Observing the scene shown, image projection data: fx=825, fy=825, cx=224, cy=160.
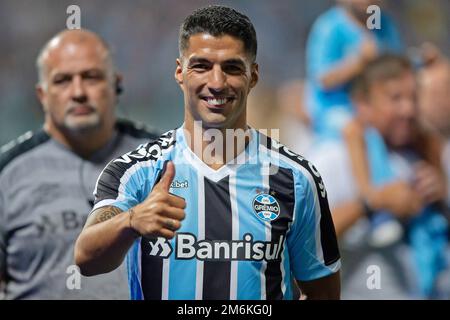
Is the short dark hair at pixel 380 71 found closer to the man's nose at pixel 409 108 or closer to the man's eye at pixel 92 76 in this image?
the man's nose at pixel 409 108

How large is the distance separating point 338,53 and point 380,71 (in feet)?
0.77

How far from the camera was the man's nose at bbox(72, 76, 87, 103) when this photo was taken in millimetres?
3578

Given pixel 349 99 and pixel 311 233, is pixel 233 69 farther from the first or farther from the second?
pixel 349 99

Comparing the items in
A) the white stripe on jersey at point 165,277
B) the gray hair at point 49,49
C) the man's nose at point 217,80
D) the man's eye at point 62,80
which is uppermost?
the gray hair at point 49,49

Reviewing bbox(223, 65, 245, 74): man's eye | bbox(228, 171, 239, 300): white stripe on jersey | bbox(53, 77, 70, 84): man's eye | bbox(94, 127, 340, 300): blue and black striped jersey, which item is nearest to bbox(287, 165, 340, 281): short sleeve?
bbox(94, 127, 340, 300): blue and black striped jersey

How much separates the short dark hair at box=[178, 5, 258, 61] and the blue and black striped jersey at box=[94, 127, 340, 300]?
0.99 ft

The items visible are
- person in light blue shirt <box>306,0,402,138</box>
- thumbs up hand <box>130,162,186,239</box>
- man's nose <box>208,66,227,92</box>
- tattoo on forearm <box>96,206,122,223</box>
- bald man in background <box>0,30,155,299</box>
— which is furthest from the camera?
person in light blue shirt <box>306,0,402,138</box>

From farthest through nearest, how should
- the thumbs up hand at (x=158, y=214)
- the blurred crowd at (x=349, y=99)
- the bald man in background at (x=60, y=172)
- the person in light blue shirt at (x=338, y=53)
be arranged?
the person in light blue shirt at (x=338, y=53), the blurred crowd at (x=349, y=99), the bald man in background at (x=60, y=172), the thumbs up hand at (x=158, y=214)

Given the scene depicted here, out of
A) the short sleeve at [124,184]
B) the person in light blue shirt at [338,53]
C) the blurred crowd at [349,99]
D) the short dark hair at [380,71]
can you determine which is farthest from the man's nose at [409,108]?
the short sleeve at [124,184]

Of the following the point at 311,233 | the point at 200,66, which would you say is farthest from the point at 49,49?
the point at 311,233

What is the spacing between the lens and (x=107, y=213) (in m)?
2.51

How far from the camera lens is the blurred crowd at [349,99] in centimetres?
399

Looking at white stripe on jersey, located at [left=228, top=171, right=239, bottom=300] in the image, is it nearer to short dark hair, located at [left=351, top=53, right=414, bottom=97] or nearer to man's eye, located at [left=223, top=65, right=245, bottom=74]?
man's eye, located at [left=223, top=65, right=245, bottom=74]
